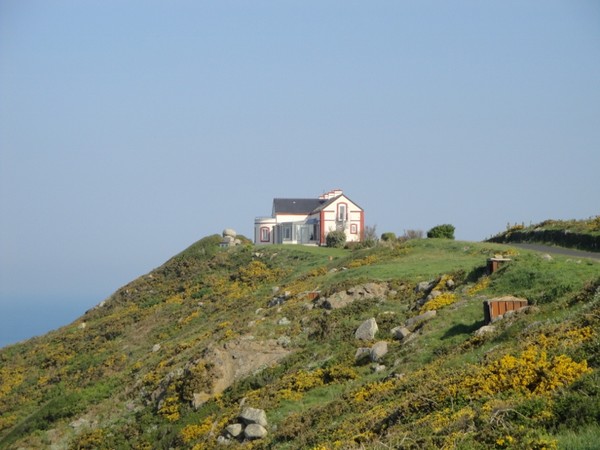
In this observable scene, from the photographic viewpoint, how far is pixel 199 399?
27.3m

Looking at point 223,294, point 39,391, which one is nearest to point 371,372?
point 39,391

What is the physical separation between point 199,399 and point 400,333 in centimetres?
732

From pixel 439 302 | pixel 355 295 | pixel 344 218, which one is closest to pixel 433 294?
pixel 439 302

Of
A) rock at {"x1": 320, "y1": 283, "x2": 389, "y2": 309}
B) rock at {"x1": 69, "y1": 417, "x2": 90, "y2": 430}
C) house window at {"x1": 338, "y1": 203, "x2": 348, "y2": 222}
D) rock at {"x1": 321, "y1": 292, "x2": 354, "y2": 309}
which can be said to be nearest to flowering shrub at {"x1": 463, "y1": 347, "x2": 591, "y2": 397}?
rock at {"x1": 321, "y1": 292, "x2": 354, "y2": 309}

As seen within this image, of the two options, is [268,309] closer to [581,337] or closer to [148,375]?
[148,375]

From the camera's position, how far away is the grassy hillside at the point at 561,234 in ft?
140

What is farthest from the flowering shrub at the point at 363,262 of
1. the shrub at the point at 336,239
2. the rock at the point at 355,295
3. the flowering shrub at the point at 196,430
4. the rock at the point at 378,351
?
the shrub at the point at 336,239

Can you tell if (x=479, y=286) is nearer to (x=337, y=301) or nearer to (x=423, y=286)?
(x=423, y=286)

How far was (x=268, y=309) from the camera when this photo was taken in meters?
38.2

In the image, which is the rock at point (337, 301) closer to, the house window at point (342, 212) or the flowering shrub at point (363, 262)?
the flowering shrub at point (363, 262)

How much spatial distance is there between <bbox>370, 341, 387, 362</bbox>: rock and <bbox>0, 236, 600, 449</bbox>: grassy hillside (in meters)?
0.25

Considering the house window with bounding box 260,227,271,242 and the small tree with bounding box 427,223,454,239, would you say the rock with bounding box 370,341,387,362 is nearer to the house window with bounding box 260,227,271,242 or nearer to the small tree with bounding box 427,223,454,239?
the small tree with bounding box 427,223,454,239

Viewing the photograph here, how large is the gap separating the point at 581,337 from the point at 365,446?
5082mm

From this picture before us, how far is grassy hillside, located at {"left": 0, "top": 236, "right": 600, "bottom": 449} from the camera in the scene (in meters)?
13.7
